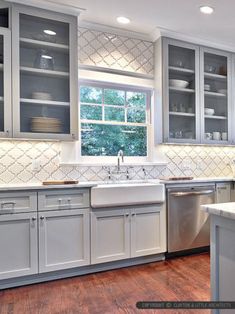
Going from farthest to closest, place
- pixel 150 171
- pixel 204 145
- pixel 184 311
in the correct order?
pixel 204 145
pixel 150 171
pixel 184 311

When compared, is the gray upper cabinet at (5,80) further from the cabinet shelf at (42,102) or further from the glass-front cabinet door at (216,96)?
the glass-front cabinet door at (216,96)

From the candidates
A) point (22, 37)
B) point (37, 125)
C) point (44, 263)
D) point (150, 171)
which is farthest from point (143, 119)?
point (44, 263)

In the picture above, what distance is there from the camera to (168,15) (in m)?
2.92

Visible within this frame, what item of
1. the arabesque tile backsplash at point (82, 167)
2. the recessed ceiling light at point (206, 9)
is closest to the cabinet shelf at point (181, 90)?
the arabesque tile backsplash at point (82, 167)

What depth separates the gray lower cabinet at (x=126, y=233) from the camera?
2633mm

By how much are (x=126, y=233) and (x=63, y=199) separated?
2.60ft

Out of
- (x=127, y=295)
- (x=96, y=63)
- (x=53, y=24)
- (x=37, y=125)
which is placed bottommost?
(x=127, y=295)

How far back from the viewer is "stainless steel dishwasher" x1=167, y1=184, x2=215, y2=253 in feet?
9.90

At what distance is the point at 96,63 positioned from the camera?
316 cm

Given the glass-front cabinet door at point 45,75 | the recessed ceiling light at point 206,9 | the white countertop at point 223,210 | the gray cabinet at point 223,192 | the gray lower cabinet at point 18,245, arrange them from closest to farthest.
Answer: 1. the white countertop at point 223,210
2. the gray lower cabinet at point 18,245
3. the glass-front cabinet door at point 45,75
4. the recessed ceiling light at point 206,9
5. the gray cabinet at point 223,192

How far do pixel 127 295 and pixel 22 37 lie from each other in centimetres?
269

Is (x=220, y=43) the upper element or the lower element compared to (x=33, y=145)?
upper

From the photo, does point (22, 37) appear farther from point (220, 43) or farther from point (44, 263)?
point (220, 43)

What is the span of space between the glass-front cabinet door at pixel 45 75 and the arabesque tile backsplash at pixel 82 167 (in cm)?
30
